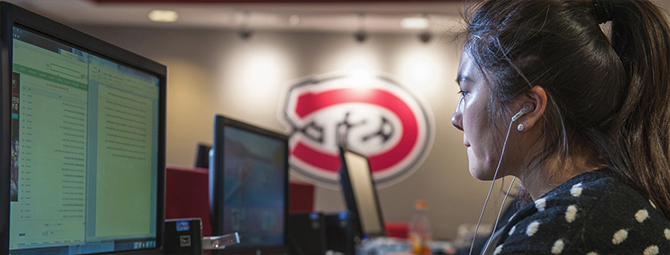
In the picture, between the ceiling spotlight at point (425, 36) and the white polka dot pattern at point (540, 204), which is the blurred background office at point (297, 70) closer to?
the ceiling spotlight at point (425, 36)

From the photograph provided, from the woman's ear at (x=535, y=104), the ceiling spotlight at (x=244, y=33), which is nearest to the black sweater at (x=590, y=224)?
the woman's ear at (x=535, y=104)

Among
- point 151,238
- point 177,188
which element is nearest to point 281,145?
point 177,188

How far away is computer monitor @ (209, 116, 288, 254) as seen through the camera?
128 centimetres

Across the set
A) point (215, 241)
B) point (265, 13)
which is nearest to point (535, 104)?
point (215, 241)

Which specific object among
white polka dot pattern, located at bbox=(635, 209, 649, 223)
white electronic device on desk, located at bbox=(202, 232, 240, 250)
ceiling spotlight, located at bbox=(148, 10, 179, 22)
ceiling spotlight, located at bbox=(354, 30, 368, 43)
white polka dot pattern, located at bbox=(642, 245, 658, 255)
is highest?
ceiling spotlight, located at bbox=(148, 10, 179, 22)

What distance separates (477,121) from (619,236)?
296mm

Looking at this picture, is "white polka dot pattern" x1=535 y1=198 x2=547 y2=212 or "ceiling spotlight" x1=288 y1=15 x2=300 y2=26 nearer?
"white polka dot pattern" x1=535 y1=198 x2=547 y2=212

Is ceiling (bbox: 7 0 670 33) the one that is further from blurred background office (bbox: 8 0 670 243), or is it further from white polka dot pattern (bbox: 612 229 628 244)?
white polka dot pattern (bbox: 612 229 628 244)

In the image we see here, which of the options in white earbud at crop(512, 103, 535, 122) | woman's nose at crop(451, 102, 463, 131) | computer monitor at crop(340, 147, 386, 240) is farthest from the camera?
computer monitor at crop(340, 147, 386, 240)

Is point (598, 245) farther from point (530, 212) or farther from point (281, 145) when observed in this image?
point (281, 145)

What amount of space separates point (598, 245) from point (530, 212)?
93 mm

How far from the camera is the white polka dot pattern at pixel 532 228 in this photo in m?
0.74

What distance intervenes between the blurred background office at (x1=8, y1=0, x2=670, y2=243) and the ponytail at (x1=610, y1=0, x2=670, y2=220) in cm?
397

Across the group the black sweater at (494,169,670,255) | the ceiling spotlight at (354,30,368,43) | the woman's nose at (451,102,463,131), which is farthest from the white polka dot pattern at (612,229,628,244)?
the ceiling spotlight at (354,30,368,43)
